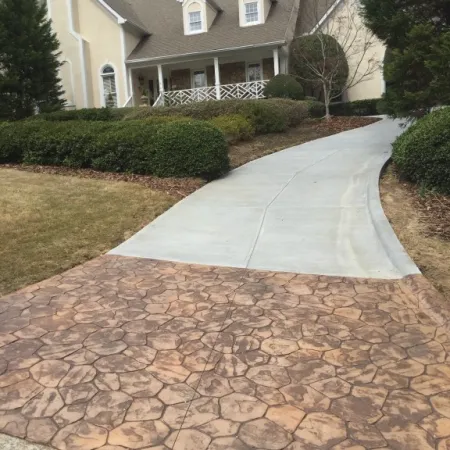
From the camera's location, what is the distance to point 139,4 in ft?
101

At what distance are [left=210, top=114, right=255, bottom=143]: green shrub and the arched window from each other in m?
13.4

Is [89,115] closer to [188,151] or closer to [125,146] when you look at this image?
[125,146]

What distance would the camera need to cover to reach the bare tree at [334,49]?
22.4 m

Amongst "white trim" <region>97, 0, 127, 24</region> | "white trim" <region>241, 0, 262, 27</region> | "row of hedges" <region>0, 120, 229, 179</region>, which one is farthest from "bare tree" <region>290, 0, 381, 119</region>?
"row of hedges" <region>0, 120, 229, 179</region>

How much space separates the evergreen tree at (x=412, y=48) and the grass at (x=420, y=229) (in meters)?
2.32

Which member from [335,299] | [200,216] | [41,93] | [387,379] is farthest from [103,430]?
[41,93]

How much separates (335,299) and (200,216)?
3.65m

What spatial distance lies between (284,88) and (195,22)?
8.19m

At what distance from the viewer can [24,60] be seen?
19.5 m

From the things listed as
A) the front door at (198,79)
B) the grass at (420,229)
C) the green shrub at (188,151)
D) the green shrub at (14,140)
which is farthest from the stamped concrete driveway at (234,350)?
the front door at (198,79)

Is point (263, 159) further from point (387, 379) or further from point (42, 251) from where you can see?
point (387, 379)

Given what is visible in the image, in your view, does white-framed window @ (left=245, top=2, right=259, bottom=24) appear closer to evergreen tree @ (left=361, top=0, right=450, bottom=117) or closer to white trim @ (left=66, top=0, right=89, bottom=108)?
white trim @ (left=66, top=0, right=89, bottom=108)

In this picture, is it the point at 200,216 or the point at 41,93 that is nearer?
the point at 200,216

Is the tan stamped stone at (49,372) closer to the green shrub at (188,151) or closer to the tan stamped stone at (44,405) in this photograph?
the tan stamped stone at (44,405)
